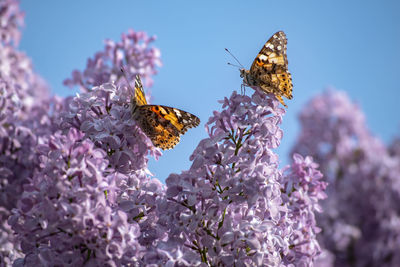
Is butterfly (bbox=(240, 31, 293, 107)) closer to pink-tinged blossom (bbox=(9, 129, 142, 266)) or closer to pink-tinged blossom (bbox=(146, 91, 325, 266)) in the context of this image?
pink-tinged blossom (bbox=(146, 91, 325, 266))

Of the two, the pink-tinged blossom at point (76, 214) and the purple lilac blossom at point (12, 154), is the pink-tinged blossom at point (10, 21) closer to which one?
the purple lilac blossom at point (12, 154)

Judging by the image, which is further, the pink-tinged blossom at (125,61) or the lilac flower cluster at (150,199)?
the pink-tinged blossom at (125,61)

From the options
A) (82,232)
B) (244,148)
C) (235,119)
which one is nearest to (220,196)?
(244,148)

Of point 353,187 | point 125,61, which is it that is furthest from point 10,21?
point 353,187

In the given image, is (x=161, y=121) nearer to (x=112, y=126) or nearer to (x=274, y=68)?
(x=112, y=126)

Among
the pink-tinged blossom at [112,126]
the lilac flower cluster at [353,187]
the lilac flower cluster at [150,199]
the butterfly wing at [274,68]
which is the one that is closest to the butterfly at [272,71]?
the butterfly wing at [274,68]

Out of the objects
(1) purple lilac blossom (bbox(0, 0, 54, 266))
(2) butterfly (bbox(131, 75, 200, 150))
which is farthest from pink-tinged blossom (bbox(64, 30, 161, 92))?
(2) butterfly (bbox(131, 75, 200, 150))

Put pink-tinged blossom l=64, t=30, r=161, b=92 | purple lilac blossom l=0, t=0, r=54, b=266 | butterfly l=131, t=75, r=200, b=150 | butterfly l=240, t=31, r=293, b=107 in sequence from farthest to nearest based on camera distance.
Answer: pink-tinged blossom l=64, t=30, r=161, b=92
purple lilac blossom l=0, t=0, r=54, b=266
butterfly l=240, t=31, r=293, b=107
butterfly l=131, t=75, r=200, b=150

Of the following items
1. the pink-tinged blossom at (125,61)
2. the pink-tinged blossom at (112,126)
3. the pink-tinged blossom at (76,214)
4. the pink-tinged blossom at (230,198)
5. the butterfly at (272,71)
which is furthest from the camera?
the pink-tinged blossom at (125,61)
